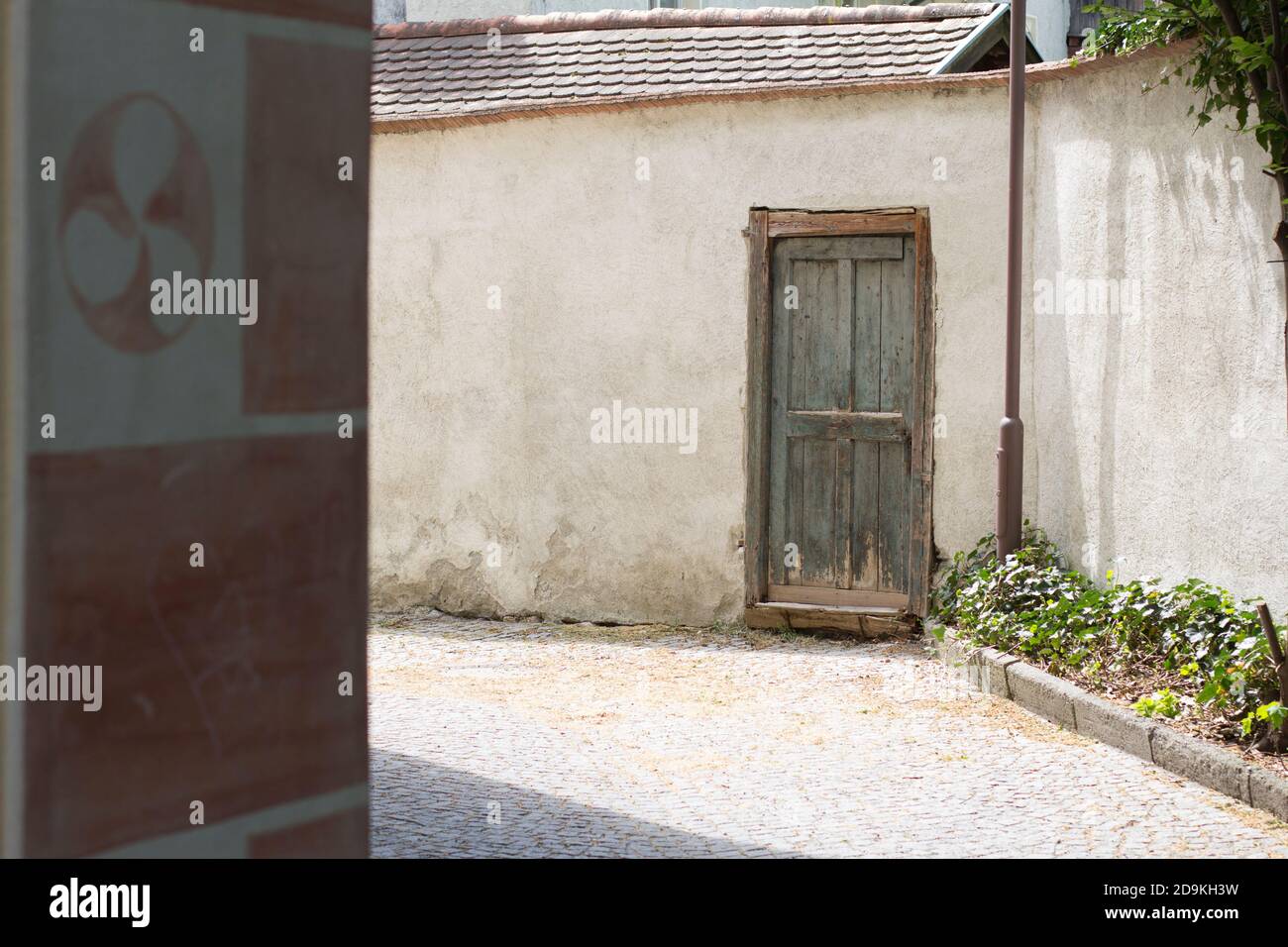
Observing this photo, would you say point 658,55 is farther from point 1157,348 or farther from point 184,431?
point 184,431

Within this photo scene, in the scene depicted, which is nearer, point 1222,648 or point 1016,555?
point 1222,648

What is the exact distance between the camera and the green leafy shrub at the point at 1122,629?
222 inches

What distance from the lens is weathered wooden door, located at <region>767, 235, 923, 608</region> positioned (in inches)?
340

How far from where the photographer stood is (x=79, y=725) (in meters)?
1.17

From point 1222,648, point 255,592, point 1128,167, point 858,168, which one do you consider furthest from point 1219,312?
point 255,592

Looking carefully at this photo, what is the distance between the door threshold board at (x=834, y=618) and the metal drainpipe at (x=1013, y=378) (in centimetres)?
80

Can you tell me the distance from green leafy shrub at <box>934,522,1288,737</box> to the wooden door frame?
1.14ft

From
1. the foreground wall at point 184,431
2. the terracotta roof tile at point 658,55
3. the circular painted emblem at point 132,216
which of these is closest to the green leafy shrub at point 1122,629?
the terracotta roof tile at point 658,55

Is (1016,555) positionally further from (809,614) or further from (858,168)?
(858,168)

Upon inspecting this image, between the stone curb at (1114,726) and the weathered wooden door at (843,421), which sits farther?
the weathered wooden door at (843,421)

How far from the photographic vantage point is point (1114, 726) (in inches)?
236

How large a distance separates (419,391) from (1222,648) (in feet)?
18.4

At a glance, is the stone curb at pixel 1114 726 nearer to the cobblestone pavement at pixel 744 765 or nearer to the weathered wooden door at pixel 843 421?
A: the cobblestone pavement at pixel 744 765
